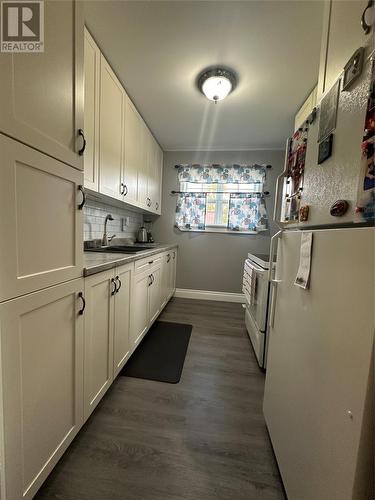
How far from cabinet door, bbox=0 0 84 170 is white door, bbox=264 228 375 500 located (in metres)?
1.08

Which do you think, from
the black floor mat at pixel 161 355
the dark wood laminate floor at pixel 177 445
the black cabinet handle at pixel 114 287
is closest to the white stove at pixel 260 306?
the dark wood laminate floor at pixel 177 445

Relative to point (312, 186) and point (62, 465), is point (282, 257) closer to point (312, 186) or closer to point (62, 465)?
point (312, 186)

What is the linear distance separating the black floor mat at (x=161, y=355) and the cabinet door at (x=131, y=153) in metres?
1.50

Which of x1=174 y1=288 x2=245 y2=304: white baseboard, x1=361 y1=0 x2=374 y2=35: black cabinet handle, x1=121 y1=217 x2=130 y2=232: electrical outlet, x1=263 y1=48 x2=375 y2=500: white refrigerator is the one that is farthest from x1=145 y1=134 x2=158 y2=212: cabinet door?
x1=361 y1=0 x2=374 y2=35: black cabinet handle

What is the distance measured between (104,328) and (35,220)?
806mm

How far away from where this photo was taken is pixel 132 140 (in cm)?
241

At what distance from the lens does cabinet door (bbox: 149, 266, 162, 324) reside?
7.81 ft

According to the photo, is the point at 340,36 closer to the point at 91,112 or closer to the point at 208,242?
the point at 91,112

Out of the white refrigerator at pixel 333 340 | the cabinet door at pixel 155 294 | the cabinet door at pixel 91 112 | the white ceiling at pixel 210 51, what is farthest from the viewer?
the cabinet door at pixel 155 294

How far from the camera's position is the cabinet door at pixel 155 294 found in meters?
2.38

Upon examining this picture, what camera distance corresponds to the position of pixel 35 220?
32.4 inches

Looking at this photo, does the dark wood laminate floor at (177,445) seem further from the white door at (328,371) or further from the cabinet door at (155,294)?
the cabinet door at (155,294)

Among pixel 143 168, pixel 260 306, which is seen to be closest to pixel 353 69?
pixel 260 306

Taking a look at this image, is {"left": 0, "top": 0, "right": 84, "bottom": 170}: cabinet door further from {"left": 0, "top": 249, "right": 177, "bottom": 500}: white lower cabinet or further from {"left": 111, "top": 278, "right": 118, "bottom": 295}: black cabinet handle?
{"left": 111, "top": 278, "right": 118, "bottom": 295}: black cabinet handle
